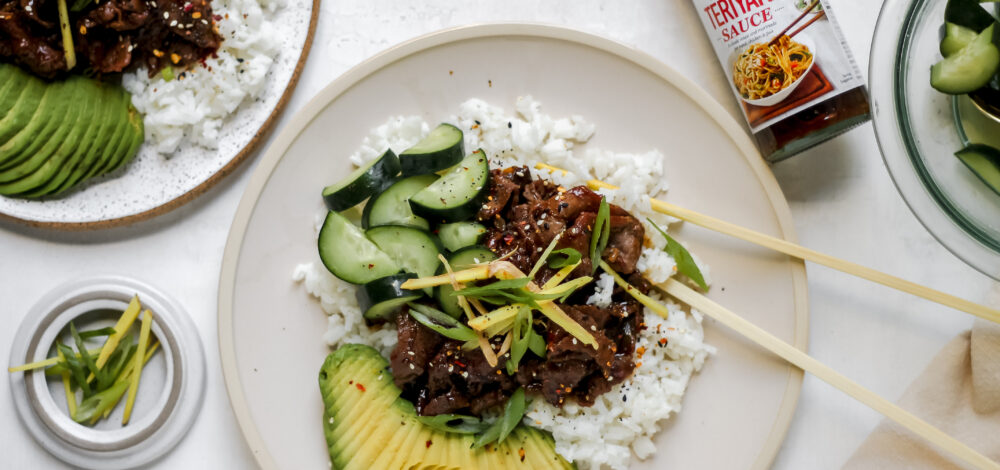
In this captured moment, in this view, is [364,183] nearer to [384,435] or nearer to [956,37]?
[384,435]

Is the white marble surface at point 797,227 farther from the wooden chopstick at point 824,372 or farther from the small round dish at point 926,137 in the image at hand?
the small round dish at point 926,137

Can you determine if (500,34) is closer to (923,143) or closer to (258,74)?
(258,74)

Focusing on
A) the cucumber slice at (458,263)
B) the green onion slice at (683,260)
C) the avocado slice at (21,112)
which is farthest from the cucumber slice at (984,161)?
the avocado slice at (21,112)

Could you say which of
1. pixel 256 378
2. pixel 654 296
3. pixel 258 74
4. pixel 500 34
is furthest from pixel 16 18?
pixel 654 296

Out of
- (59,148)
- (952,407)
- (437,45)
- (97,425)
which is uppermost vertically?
(59,148)

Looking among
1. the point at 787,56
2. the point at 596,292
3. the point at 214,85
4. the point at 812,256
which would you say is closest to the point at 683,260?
the point at 596,292

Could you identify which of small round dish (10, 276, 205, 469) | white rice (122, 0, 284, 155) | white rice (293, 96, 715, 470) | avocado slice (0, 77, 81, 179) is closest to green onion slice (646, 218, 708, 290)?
white rice (293, 96, 715, 470)
